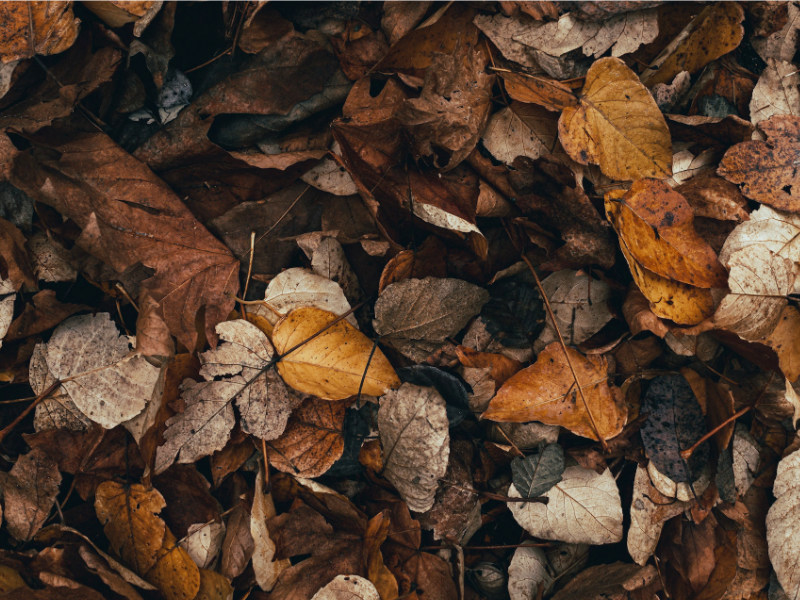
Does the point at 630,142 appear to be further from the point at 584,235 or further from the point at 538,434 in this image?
the point at 538,434

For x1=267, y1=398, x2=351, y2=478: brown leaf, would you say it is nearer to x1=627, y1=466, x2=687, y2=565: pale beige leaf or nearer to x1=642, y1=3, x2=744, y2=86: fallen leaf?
x1=627, y1=466, x2=687, y2=565: pale beige leaf

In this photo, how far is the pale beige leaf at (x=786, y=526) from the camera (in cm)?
158

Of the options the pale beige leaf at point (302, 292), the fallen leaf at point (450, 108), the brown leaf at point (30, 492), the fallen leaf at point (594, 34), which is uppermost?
the fallen leaf at point (594, 34)

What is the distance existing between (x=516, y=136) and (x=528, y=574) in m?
1.28

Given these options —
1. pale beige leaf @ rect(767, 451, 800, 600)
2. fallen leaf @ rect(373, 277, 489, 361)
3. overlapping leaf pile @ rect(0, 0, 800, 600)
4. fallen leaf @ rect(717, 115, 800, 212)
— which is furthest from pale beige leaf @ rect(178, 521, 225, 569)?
fallen leaf @ rect(717, 115, 800, 212)

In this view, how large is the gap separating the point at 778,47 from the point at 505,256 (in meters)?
0.98

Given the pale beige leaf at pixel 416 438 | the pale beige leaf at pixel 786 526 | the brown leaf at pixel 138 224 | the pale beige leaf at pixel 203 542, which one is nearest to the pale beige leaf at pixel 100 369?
the brown leaf at pixel 138 224

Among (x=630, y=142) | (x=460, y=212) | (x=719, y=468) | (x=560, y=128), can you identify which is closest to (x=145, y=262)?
(x=460, y=212)

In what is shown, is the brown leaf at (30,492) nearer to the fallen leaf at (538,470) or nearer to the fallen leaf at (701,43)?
the fallen leaf at (538,470)

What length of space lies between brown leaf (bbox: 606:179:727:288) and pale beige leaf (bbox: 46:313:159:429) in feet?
4.52

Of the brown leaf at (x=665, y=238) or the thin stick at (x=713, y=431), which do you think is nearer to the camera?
the brown leaf at (x=665, y=238)

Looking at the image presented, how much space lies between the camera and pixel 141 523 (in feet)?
5.44

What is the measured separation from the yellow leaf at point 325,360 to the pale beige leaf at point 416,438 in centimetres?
6

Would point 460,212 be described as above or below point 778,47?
below
